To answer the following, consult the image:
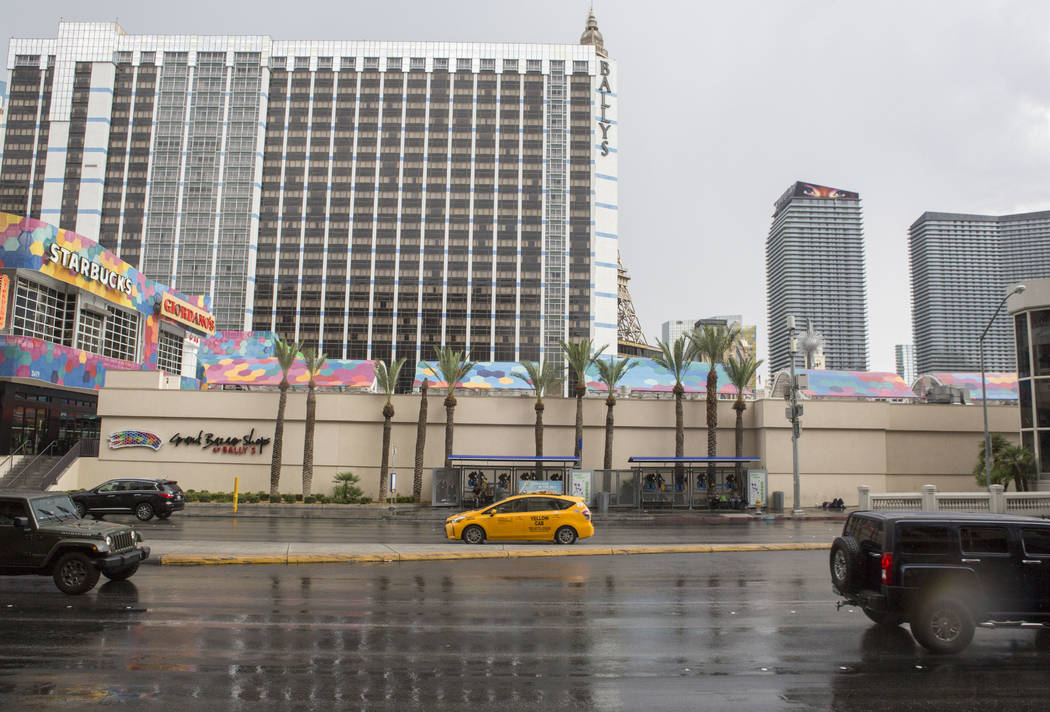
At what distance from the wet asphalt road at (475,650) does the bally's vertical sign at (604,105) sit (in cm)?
10458

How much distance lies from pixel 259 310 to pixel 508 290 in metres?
37.5

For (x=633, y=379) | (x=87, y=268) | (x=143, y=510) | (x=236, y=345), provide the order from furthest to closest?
(x=236, y=345), (x=633, y=379), (x=87, y=268), (x=143, y=510)

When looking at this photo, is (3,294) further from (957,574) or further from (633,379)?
(957,574)

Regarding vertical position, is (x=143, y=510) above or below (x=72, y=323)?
below

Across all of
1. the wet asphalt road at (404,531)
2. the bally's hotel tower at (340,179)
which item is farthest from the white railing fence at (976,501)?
the bally's hotel tower at (340,179)

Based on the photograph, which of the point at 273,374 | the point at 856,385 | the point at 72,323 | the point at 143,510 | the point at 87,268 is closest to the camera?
the point at 143,510

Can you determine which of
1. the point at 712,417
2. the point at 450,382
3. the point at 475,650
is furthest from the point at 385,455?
the point at 475,650

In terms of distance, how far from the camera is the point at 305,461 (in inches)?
1527

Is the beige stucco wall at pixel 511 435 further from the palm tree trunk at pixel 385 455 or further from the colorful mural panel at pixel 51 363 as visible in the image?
the colorful mural panel at pixel 51 363

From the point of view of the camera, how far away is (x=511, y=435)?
41531 mm

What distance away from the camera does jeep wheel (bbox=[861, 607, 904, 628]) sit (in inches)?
377

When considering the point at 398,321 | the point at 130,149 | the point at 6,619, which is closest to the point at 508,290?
the point at 398,321

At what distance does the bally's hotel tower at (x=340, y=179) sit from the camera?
105812mm

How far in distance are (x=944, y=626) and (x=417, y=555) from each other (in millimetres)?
11888
